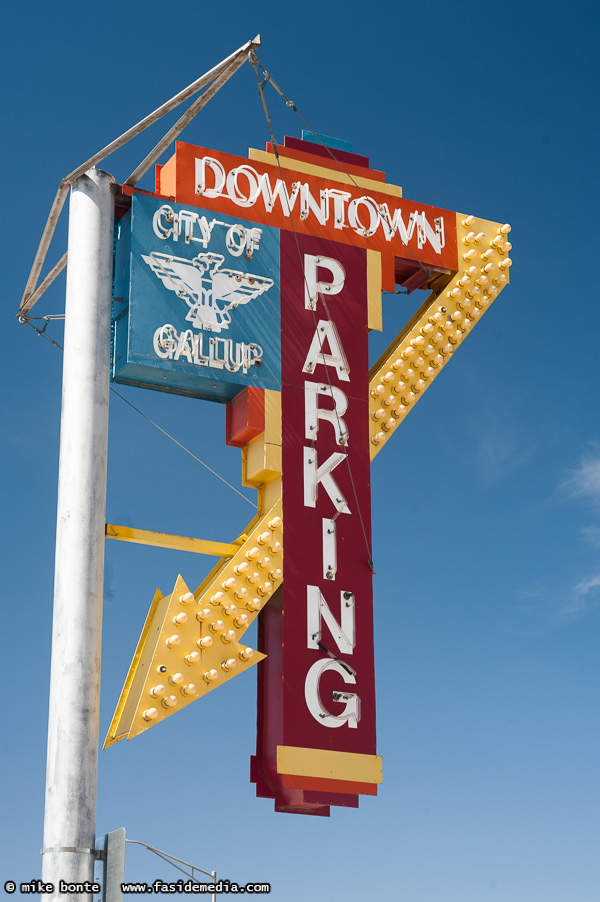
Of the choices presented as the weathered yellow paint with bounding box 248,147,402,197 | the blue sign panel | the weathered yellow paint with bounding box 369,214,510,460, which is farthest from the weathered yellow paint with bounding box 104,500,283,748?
the weathered yellow paint with bounding box 248,147,402,197

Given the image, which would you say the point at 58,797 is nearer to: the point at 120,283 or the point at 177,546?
the point at 177,546

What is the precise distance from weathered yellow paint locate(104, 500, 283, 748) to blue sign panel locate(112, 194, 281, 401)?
6.83 feet

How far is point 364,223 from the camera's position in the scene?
20.7 m

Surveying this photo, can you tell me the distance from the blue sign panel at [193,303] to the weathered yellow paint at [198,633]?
208 centimetres

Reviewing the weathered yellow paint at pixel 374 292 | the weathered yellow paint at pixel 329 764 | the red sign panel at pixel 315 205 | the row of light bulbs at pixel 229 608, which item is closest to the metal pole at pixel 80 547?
the row of light bulbs at pixel 229 608

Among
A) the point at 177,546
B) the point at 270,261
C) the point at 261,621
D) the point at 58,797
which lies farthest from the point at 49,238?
the point at 58,797

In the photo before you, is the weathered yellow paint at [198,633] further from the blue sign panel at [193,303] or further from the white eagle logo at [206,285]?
the white eagle logo at [206,285]

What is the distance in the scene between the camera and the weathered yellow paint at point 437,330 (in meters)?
19.9

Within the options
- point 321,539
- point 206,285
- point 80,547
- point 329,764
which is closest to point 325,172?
point 206,285

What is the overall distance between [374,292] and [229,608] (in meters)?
5.36

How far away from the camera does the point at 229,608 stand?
57.5ft

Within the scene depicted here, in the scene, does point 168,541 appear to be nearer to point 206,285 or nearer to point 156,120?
point 206,285

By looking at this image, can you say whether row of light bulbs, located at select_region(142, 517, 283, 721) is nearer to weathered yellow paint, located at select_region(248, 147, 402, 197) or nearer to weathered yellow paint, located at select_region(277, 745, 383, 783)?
weathered yellow paint, located at select_region(277, 745, 383, 783)

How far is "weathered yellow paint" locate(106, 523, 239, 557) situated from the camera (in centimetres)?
1703
